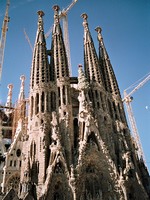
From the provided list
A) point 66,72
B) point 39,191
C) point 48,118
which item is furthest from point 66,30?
point 39,191

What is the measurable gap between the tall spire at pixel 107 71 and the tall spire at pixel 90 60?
173 centimetres

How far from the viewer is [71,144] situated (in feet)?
93.9

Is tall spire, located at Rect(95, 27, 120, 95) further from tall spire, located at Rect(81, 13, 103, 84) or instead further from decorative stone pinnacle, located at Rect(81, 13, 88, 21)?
decorative stone pinnacle, located at Rect(81, 13, 88, 21)

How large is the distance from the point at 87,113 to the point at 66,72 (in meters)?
7.72

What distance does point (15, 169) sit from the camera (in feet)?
96.9

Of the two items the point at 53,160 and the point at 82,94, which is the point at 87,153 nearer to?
the point at 53,160

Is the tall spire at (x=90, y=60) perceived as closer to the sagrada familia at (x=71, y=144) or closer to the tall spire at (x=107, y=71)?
the sagrada familia at (x=71, y=144)

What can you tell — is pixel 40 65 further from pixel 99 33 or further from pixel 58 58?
pixel 99 33

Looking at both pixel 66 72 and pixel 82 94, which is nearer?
pixel 82 94

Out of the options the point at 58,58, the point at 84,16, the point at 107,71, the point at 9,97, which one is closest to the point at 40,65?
the point at 58,58

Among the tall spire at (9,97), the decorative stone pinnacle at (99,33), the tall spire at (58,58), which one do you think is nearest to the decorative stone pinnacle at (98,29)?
the decorative stone pinnacle at (99,33)

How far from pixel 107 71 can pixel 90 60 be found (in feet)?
10.3

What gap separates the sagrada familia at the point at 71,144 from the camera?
2519 cm

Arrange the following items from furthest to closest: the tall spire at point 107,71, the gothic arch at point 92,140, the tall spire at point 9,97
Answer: the tall spire at point 9,97 < the tall spire at point 107,71 < the gothic arch at point 92,140
